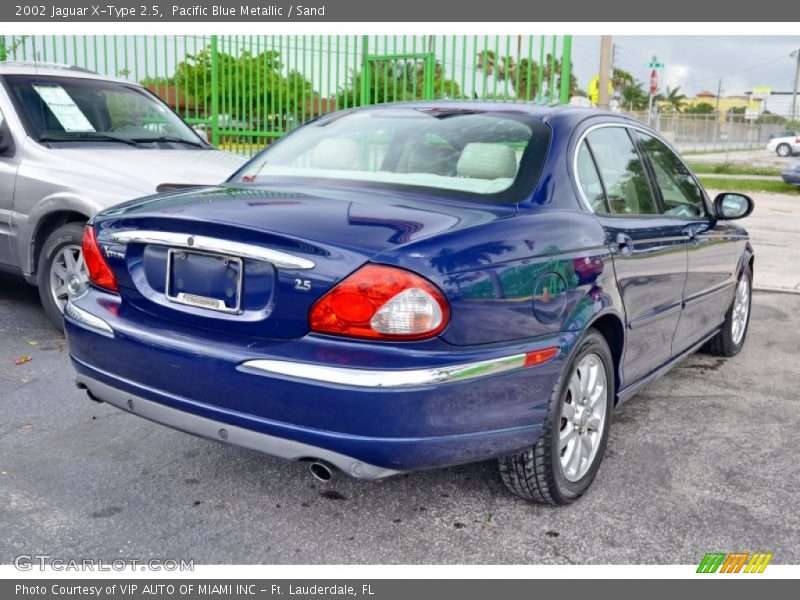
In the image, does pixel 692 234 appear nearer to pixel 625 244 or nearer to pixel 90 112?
pixel 625 244

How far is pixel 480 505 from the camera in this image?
3348 mm

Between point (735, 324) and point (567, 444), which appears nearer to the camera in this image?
point (567, 444)

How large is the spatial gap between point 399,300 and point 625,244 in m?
1.41

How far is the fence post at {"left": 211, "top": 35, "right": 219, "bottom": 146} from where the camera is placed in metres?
11.6

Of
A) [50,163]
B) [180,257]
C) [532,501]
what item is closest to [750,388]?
[532,501]

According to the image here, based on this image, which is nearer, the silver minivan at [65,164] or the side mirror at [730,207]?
the side mirror at [730,207]

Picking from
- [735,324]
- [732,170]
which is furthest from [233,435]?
[732,170]

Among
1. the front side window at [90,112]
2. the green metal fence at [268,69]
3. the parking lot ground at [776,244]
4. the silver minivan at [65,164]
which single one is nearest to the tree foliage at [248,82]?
the green metal fence at [268,69]

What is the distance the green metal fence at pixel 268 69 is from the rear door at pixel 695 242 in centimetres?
573

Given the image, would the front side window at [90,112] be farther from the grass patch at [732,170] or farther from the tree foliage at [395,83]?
the grass patch at [732,170]

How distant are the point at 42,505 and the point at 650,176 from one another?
126 inches

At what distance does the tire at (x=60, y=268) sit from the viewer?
534 centimetres

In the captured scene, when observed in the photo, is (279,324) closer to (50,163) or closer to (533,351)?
(533,351)

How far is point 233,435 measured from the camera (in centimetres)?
279
